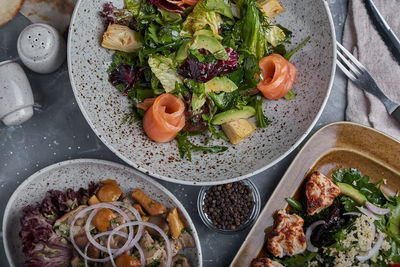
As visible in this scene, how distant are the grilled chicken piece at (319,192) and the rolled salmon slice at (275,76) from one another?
2.17 feet

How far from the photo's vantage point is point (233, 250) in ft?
8.96

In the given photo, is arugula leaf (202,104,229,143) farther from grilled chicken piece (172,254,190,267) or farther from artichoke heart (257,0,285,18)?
grilled chicken piece (172,254,190,267)

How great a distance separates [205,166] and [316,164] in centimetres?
87

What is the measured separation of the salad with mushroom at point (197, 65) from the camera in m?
2.24

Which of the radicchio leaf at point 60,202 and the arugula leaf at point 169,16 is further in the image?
the radicchio leaf at point 60,202

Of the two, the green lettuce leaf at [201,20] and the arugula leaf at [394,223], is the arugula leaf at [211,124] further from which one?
the arugula leaf at [394,223]

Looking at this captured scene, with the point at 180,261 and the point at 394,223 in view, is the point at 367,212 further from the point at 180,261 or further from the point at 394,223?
the point at 180,261

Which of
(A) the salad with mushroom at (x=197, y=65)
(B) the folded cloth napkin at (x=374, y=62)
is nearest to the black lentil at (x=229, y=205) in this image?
(A) the salad with mushroom at (x=197, y=65)

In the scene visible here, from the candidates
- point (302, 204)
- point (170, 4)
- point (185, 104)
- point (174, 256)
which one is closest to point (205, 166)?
point (185, 104)

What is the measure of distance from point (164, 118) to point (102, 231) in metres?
0.87

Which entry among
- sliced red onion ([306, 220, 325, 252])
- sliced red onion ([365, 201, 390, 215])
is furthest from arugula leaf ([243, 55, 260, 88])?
sliced red onion ([365, 201, 390, 215])

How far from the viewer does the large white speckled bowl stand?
90.1 inches

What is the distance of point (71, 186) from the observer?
2.59 metres

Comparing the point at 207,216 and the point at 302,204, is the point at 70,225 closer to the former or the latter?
the point at 207,216
